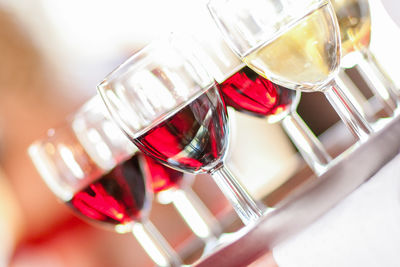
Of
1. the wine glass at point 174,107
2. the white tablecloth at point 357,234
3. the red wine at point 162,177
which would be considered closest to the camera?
the white tablecloth at point 357,234

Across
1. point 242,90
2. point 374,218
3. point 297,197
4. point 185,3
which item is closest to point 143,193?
point 242,90

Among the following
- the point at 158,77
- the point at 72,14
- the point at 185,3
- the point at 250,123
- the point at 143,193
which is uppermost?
the point at 72,14

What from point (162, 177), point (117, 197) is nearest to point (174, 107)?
point (117, 197)

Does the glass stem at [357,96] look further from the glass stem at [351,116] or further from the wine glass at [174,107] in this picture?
the wine glass at [174,107]

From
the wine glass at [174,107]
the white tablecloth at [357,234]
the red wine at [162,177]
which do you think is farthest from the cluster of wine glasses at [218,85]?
the red wine at [162,177]

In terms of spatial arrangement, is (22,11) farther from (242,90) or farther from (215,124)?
(215,124)

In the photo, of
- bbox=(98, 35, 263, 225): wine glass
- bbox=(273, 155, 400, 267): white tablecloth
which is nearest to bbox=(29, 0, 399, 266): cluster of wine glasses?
bbox=(98, 35, 263, 225): wine glass
